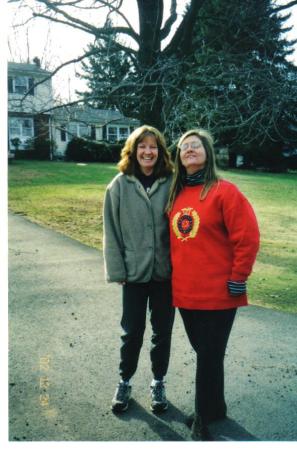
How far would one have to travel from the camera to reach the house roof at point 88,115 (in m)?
6.07

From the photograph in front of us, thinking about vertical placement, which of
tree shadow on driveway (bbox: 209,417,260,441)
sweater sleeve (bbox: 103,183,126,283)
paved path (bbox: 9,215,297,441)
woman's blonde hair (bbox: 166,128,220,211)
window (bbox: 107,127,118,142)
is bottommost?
tree shadow on driveway (bbox: 209,417,260,441)

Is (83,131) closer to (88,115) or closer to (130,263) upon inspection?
(88,115)

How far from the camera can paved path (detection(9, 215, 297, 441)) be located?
2.57 metres

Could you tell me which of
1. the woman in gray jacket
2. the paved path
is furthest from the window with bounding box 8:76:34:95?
the woman in gray jacket

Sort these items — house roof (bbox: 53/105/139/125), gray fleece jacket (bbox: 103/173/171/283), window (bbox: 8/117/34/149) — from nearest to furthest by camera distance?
gray fleece jacket (bbox: 103/173/171/283) < window (bbox: 8/117/34/149) < house roof (bbox: 53/105/139/125)

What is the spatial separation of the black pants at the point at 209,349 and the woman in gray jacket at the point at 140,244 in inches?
10.4

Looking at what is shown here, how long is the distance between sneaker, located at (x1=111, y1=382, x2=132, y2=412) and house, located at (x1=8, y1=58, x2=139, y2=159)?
3.93 m

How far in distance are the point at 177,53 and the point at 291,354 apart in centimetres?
469

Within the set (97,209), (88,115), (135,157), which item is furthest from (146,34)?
(97,209)

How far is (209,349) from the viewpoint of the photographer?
246 cm

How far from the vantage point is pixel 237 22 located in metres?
6.52

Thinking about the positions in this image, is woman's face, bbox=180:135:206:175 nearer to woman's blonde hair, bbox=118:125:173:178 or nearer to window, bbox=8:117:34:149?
woman's blonde hair, bbox=118:125:173:178
